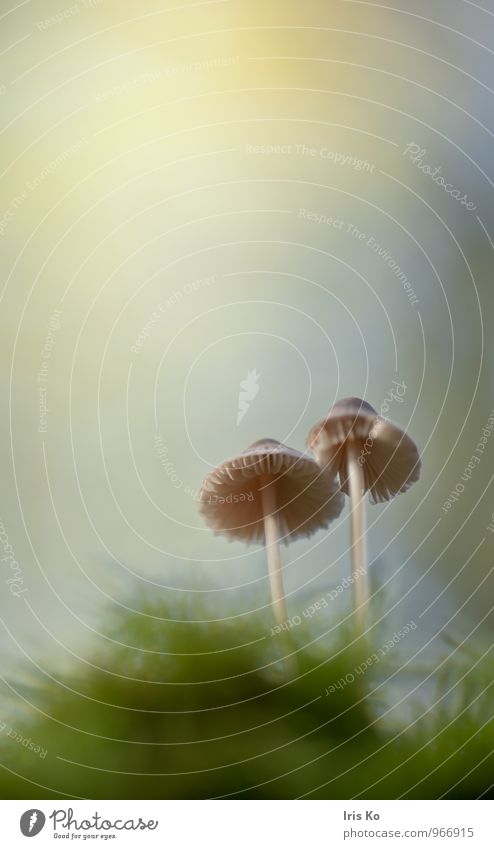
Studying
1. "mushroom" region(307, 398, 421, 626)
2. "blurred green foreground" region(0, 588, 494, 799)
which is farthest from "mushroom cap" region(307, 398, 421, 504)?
"blurred green foreground" region(0, 588, 494, 799)

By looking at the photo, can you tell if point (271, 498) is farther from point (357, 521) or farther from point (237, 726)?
point (237, 726)

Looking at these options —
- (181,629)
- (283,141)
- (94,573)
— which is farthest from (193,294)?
(181,629)

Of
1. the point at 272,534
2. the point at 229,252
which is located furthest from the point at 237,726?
the point at 229,252

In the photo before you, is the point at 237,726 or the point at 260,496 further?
the point at 260,496

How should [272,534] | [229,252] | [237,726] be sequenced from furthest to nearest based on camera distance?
[229,252]
[272,534]
[237,726]

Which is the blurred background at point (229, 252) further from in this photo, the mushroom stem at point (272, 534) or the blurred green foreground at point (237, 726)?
the blurred green foreground at point (237, 726)

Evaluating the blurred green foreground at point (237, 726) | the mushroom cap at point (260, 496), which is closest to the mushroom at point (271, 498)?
the mushroom cap at point (260, 496)
